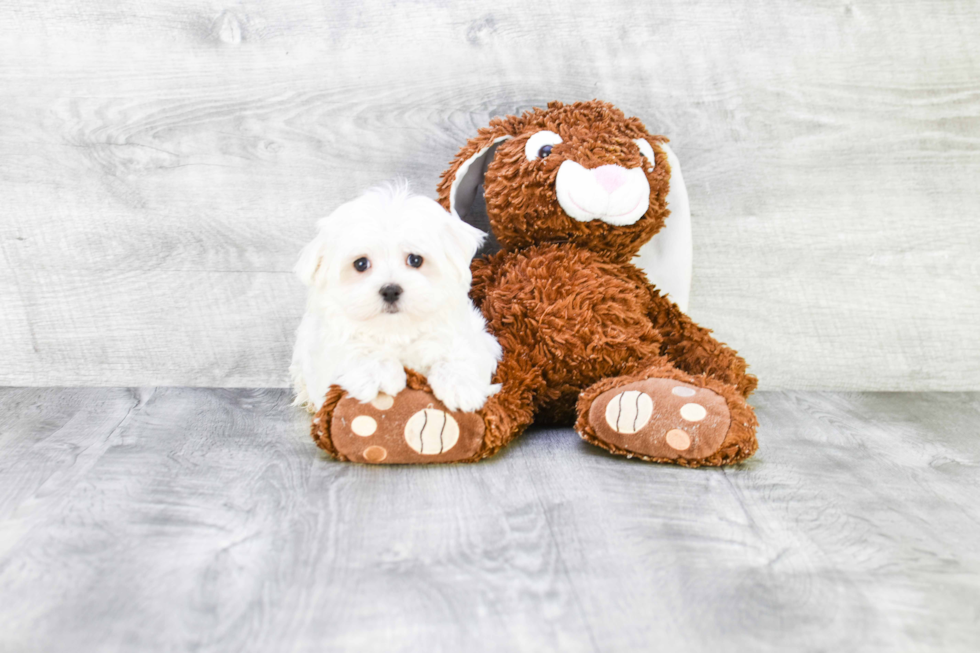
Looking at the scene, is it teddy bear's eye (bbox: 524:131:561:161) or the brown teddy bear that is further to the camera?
teddy bear's eye (bbox: 524:131:561:161)

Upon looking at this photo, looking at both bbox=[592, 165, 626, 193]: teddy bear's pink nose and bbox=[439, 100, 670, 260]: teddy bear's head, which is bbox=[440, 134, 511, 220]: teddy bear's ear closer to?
bbox=[439, 100, 670, 260]: teddy bear's head

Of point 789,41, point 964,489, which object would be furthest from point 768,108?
point 964,489

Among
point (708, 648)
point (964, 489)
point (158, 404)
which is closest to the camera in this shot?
point (708, 648)

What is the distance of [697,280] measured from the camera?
5.42 ft

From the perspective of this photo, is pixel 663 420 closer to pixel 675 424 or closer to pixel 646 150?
pixel 675 424

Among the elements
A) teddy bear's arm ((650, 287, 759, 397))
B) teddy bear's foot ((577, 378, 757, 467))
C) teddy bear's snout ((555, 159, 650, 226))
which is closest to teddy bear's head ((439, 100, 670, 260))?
teddy bear's snout ((555, 159, 650, 226))

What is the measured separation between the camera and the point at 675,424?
3.74ft

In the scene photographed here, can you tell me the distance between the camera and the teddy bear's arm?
54.6 inches

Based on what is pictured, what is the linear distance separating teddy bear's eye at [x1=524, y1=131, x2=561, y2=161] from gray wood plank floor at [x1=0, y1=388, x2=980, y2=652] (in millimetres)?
467

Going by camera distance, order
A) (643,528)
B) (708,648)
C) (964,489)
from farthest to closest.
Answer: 1. (964,489)
2. (643,528)
3. (708,648)

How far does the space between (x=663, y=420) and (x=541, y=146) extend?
1.63 ft

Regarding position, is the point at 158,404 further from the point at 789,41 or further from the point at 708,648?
the point at 789,41

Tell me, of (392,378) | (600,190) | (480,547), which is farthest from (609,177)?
(480,547)

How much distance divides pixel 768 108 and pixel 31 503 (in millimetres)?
1455
